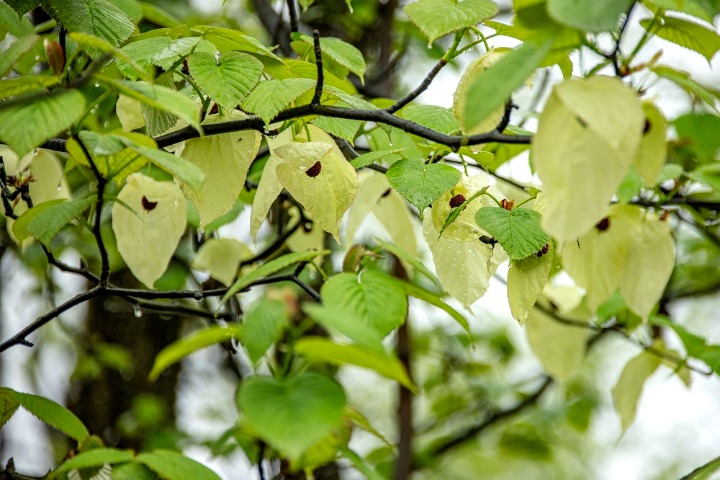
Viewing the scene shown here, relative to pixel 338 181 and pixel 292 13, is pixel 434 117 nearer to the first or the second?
pixel 338 181

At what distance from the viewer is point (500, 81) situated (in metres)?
0.46

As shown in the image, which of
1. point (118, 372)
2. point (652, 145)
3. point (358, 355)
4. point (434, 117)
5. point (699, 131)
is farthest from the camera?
point (118, 372)

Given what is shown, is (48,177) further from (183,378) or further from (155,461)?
(183,378)

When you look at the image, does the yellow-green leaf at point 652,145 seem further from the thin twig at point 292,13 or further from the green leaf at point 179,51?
the thin twig at point 292,13

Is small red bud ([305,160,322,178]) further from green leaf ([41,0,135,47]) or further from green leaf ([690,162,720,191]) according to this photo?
green leaf ([690,162,720,191])

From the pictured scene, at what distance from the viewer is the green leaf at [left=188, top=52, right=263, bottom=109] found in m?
0.64

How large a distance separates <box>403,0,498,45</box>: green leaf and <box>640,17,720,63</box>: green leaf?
0.47ft

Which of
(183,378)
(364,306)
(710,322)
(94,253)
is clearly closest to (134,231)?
(364,306)

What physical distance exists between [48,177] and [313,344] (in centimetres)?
67

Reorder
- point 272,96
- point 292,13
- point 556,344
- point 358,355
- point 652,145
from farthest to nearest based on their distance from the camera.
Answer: point 556,344
point 292,13
point 272,96
point 652,145
point 358,355

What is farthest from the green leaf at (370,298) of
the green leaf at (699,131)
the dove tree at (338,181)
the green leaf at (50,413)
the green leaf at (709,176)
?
the green leaf at (699,131)

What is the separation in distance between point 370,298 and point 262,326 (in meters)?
0.09

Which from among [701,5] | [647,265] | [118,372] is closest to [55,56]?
[701,5]

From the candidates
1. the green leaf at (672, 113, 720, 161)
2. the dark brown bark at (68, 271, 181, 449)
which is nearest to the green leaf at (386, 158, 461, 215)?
the green leaf at (672, 113, 720, 161)
